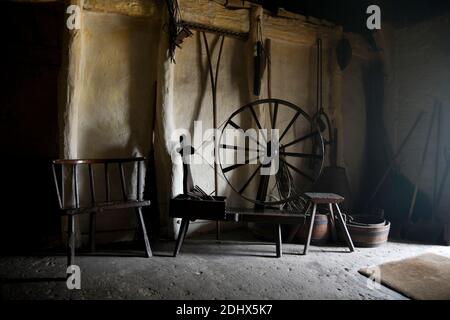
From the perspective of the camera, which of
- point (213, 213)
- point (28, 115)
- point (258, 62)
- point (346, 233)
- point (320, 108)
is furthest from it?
point (28, 115)

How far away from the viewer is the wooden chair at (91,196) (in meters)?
2.53

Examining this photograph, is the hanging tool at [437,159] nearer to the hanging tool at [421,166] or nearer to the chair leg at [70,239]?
the hanging tool at [421,166]

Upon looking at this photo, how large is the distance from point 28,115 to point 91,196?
7.48ft

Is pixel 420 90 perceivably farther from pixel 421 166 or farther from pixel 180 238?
pixel 180 238

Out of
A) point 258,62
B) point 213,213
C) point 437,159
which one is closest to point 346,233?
point 213,213

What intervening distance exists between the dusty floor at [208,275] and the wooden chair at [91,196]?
0.84 ft

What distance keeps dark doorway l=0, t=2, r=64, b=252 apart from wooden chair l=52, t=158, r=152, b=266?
3.12 ft

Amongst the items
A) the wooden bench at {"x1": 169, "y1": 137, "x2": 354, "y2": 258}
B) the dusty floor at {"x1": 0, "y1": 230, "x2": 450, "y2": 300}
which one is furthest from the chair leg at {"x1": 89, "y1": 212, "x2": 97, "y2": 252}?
the wooden bench at {"x1": 169, "y1": 137, "x2": 354, "y2": 258}

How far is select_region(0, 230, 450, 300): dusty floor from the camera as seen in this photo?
2227 mm

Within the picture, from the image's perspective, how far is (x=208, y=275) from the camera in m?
2.55

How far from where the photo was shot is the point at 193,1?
346cm

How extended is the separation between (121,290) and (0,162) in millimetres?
3071
